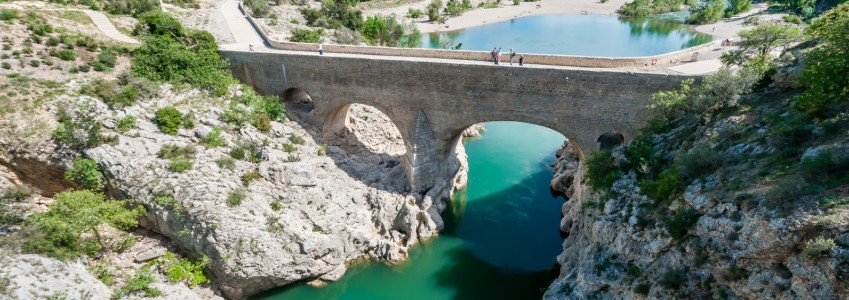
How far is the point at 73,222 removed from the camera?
51.0ft

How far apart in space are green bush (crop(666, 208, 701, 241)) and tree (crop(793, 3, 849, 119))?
4315 millimetres

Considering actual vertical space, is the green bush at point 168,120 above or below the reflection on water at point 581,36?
above

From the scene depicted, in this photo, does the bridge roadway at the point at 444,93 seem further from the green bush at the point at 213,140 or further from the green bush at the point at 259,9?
the green bush at the point at 259,9

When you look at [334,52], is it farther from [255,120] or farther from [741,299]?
[741,299]

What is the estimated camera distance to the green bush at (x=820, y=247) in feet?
24.9

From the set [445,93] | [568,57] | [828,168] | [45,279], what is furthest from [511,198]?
[45,279]

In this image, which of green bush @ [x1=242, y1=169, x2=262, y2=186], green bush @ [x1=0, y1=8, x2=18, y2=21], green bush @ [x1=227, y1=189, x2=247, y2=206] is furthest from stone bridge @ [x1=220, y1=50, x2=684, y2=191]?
green bush @ [x1=0, y1=8, x2=18, y2=21]

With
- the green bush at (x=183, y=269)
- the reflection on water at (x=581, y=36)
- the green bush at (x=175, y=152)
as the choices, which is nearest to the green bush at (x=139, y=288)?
the green bush at (x=183, y=269)

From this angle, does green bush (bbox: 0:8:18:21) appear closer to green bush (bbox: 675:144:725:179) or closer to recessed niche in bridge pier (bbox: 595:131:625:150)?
recessed niche in bridge pier (bbox: 595:131:625:150)

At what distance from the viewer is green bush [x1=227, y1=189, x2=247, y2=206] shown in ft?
57.0

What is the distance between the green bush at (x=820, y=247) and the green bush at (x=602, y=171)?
6.69m

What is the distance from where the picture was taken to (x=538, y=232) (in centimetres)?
2192

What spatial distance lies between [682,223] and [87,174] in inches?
893

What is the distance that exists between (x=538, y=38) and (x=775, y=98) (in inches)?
2092
